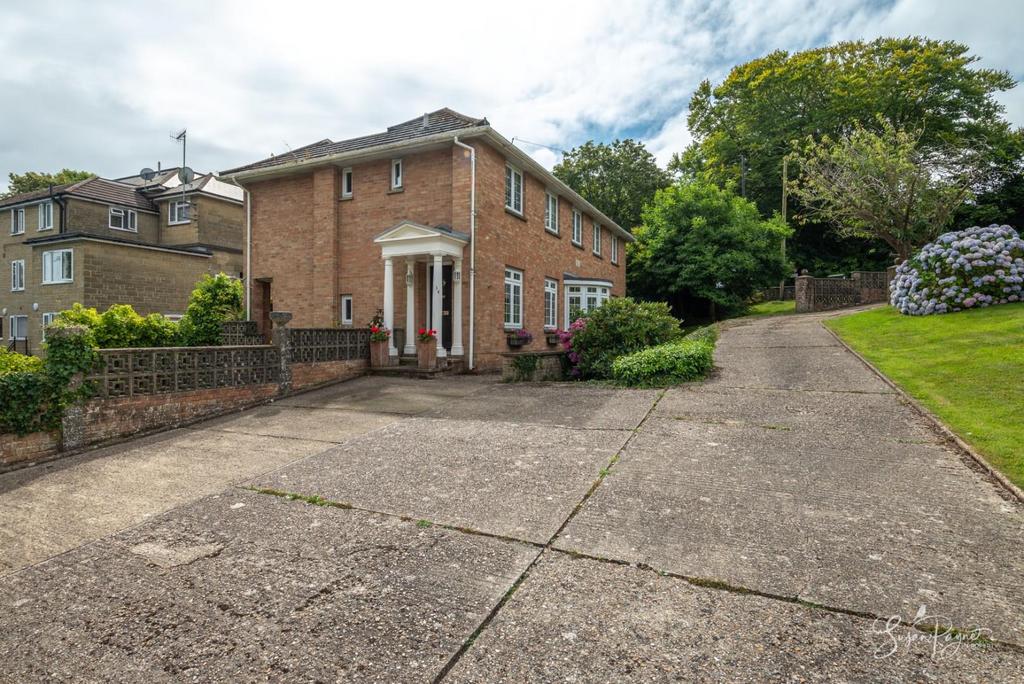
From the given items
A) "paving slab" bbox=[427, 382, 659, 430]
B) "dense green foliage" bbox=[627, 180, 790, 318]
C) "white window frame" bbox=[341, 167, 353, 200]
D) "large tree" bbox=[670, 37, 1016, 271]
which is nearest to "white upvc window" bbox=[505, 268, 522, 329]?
"white window frame" bbox=[341, 167, 353, 200]

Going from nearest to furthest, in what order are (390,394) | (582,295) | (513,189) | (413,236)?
(390,394) < (413,236) < (513,189) < (582,295)

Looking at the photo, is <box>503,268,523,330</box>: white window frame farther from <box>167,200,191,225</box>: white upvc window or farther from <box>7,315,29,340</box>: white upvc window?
<box>7,315,29,340</box>: white upvc window

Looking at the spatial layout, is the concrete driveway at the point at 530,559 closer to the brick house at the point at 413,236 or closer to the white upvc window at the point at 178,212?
the brick house at the point at 413,236

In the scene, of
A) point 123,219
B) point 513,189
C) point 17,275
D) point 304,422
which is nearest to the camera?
point 304,422

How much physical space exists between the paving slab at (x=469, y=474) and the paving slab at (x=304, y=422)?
1.80ft

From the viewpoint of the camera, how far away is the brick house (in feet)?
44.3

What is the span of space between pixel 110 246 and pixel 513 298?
20.8 m

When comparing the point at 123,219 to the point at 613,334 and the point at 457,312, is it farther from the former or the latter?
the point at 613,334

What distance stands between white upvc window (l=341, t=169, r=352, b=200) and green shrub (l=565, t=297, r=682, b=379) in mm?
8102

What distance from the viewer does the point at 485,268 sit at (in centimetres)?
1399

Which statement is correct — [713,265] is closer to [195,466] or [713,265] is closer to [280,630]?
[195,466]

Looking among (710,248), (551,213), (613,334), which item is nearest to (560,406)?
(613,334)

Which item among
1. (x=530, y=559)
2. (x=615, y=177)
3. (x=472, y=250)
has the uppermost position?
(x=615, y=177)

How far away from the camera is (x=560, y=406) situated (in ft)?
26.7
